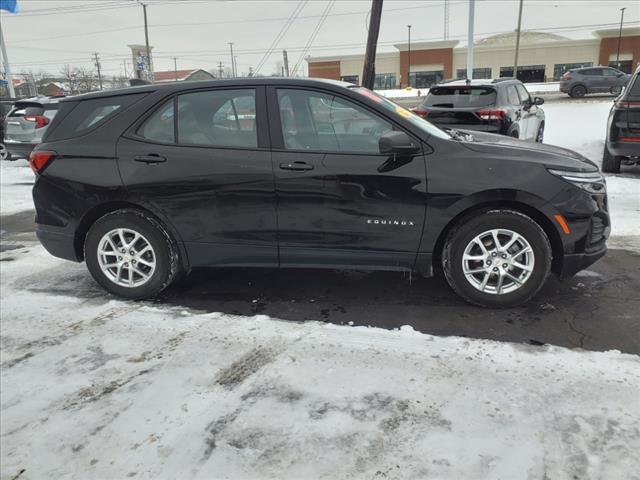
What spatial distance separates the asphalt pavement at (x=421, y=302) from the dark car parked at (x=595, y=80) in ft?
87.3

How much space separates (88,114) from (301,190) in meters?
1.97

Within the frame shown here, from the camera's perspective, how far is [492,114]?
27.1ft

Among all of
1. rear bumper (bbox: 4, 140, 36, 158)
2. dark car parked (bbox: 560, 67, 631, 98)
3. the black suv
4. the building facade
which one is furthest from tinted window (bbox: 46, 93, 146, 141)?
the building facade

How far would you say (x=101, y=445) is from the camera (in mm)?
2410

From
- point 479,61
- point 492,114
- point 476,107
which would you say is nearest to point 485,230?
point 492,114

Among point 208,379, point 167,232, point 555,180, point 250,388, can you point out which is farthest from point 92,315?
point 555,180

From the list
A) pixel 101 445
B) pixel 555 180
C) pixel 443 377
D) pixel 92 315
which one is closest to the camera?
pixel 101 445

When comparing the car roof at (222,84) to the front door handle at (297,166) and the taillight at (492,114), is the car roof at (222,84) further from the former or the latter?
the taillight at (492,114)

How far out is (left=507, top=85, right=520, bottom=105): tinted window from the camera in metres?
8.93

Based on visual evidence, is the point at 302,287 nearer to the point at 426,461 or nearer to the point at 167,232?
the point at 167,232

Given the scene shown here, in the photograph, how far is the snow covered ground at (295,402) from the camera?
2244mm

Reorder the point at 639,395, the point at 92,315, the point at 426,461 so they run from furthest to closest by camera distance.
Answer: the point at 92,315 → the point at 639,395 → the point at 426,461

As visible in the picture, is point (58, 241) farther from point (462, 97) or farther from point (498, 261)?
point (462, 97)

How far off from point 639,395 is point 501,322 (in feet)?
3.39
